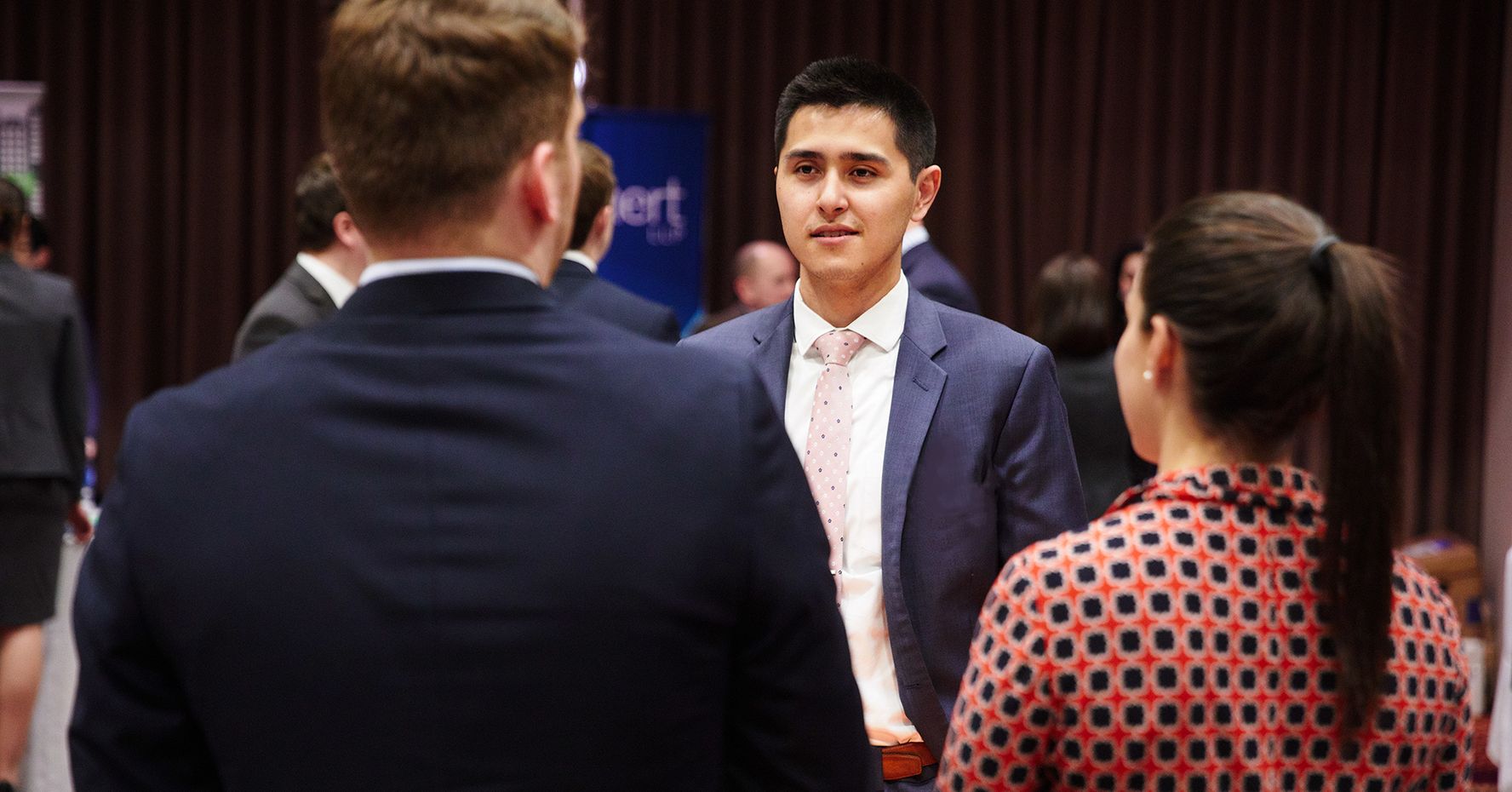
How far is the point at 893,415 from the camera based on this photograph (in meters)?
1.87

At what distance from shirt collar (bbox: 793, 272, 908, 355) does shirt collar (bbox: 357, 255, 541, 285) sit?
939mm

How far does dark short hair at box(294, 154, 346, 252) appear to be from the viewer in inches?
139

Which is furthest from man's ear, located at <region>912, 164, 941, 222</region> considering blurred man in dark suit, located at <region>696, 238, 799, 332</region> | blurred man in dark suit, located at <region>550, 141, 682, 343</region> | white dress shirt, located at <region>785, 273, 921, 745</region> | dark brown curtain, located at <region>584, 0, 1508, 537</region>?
dark brown curtain, located at <region>584, 0, 1508, 537</region>

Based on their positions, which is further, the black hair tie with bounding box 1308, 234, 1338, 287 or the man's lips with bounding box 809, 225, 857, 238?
the man's lips with bounding box 809, 225, 857, 238

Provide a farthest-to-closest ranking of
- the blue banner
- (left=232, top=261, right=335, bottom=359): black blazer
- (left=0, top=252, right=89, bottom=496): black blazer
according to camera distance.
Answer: the blue banner → (left=0, top=252, right=89, bottom=496): black blazer → (left=232, top=261, right=335, bottom=359): black blazer

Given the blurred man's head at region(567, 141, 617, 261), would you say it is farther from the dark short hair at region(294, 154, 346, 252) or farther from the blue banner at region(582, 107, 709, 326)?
the blue banner at region(582, 107, 709, 326)

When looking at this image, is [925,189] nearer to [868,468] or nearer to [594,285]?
[868,468]

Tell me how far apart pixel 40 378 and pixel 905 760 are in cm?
293

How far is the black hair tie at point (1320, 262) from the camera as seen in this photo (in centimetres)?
116

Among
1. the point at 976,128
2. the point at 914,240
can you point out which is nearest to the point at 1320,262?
the point at 914,240

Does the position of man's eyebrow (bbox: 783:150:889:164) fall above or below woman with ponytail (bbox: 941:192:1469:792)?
above

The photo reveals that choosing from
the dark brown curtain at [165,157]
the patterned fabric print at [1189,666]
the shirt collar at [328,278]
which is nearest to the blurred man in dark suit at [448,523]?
the patterned fabric print at [1189,666]

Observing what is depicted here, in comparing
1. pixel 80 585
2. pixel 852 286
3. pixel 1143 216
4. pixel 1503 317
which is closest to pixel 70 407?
pixel 852 286

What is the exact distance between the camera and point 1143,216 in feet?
23.1
